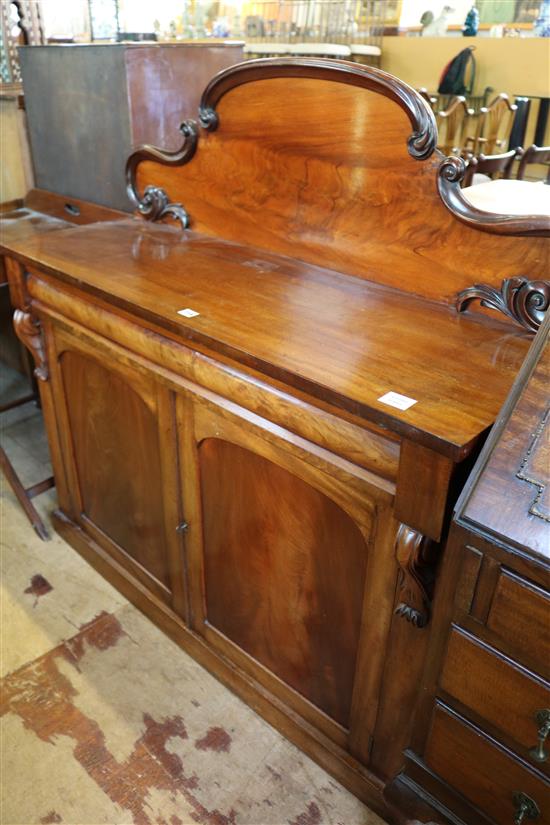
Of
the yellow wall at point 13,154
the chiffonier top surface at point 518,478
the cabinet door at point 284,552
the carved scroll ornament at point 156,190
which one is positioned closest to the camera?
the chiffonier top surface at point 518,478

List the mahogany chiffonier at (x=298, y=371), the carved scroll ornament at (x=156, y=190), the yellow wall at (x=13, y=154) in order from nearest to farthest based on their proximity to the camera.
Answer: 1. the mahogany chiffonier at (x=298, y=371)
2. the carved scroll ornament at (x=156, y=190)
3. the yellow wall at (x=13, y=154)

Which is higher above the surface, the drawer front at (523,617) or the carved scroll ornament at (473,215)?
the carved scroll ornament at (473,215)

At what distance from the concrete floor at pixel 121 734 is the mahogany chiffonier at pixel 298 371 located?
0.25 feet

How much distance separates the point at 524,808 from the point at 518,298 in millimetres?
830

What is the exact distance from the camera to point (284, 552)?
4.38 ft

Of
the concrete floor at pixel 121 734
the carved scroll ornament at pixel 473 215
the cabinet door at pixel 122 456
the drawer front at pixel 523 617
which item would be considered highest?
the carved scroll ornament at pixel 473 215

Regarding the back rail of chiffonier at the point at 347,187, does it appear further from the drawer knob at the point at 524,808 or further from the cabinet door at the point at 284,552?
the drawer knob at the point at 524,808

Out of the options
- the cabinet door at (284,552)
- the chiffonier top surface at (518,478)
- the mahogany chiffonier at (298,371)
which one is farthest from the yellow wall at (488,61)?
the chiffonier top surface at (518,478)

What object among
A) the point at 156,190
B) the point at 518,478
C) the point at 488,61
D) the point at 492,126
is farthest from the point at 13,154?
the point at 488,61

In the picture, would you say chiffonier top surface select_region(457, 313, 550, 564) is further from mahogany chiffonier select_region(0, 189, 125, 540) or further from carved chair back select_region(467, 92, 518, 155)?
carved chair back select_region(467, 92, 518, 155)

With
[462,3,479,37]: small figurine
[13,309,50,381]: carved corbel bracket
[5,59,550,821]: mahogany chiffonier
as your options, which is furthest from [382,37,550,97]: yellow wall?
[13,309,50,381]: carved corbel bracket

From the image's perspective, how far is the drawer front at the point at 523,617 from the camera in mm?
805

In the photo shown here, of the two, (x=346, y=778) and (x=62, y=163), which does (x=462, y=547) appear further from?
(x=62, y=163)

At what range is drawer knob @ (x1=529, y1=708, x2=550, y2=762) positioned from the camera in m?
0.84
